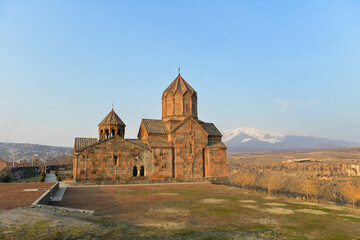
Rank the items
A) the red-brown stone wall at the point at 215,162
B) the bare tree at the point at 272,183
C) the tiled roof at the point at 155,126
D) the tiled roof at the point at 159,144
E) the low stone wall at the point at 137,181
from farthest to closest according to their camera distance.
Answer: the red-brown stone wall at the point at 215,162
the tiled roof at the point at 155,126
the tiled roof at the point at 159,144
the low stone wall at the point at 137,181
the bare tree at the point at 272,183

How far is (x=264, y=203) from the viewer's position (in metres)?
14.0

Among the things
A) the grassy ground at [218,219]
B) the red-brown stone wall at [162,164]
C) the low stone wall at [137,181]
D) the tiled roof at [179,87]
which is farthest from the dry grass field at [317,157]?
the grassy ground at [218,219]

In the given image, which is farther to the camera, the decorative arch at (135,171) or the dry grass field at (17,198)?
the decorative arch at (135,171)

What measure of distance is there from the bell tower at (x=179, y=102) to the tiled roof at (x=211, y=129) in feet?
5.66

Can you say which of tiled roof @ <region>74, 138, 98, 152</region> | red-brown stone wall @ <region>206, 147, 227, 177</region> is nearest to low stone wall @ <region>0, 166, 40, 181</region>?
tiled roof @ <region>74, 138, 98, 152</region>

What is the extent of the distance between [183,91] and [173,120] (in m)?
3.73

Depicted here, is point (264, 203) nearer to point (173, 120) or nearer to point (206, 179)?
point (206, 179)

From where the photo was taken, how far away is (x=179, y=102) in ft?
95.0

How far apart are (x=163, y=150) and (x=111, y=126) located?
6.89 meters

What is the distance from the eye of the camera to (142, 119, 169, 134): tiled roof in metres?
26.9

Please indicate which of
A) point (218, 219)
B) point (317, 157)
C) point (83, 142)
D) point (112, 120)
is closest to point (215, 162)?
point (112, 120)

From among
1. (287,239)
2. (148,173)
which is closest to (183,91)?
(148,173)

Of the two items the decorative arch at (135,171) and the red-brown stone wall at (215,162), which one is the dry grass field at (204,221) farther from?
the red-brown stone wall at (215,162)

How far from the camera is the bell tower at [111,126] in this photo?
91.7 ft
